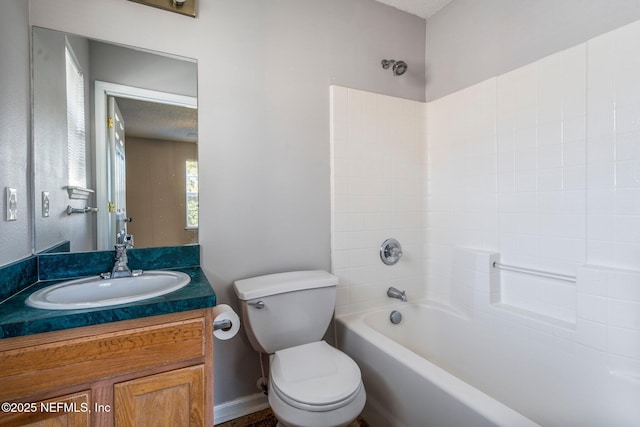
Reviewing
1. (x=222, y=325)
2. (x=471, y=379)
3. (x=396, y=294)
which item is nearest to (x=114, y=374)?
(x=222, y=325)

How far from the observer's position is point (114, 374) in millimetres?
924

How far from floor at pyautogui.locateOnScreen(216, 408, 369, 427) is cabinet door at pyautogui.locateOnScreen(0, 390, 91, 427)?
908 mm

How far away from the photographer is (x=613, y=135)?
4.41ft

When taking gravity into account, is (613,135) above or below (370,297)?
above

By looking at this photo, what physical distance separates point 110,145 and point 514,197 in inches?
83.0

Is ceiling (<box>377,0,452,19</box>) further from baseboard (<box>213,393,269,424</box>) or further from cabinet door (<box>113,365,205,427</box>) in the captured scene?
baseboard (<box>213,393,269,424</box>)

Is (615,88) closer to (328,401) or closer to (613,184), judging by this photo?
(613,184)

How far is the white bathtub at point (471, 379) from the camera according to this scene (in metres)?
1.17

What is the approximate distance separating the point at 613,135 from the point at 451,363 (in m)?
1.44

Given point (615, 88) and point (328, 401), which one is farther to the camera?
point (615, 88)

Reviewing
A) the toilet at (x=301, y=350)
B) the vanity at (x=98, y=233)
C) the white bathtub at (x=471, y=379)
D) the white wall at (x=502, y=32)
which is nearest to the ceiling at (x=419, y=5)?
the white wall at (x=502, y=32)

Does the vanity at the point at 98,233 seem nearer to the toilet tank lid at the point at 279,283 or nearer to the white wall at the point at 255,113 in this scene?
the white wall at the point at 255,113

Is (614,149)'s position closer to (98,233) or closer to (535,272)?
(535,272)

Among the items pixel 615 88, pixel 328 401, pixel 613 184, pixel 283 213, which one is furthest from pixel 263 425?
pixel 615 88
